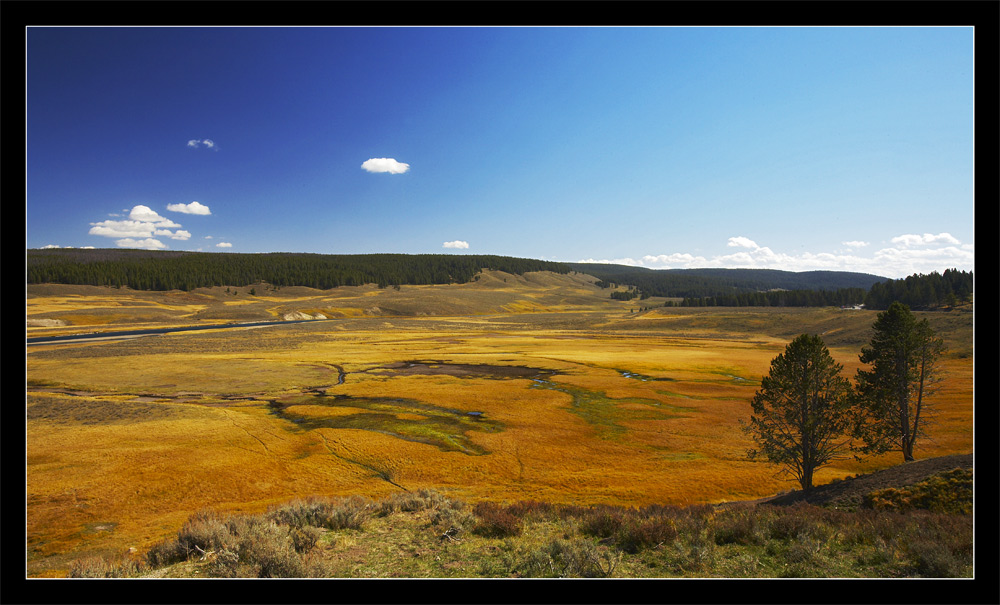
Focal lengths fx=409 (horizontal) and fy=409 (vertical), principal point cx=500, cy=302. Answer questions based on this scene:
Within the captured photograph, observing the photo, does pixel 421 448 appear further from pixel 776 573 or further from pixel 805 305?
pixel 805 305

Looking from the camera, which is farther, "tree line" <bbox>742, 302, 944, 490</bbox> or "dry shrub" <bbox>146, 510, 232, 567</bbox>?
"tree line" <bbox>742, 302, 944, 490</bbox>

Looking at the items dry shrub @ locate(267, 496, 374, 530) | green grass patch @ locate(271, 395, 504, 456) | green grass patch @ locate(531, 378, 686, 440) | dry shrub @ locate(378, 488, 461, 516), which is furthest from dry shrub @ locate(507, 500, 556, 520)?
green grass patch @ locate(531, 378, 686, 440)

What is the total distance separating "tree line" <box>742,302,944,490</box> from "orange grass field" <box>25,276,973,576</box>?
2.54 m

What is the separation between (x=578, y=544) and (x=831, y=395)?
13.8m

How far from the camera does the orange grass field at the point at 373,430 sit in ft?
50.1

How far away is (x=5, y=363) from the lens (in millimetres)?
4035

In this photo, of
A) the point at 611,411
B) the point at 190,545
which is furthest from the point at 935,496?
the point at 611,411

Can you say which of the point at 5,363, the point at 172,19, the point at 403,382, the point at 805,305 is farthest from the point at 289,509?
the point at 805,305

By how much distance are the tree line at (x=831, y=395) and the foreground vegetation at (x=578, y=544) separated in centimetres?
510

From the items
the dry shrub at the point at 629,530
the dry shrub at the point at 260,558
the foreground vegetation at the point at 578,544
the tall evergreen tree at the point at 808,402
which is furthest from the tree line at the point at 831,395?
the dry shrub at the point at 260,558

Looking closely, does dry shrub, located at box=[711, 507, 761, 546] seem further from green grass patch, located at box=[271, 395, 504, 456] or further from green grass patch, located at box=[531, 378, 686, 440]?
green grass patch, located at box=[531, 378, 686, 440]

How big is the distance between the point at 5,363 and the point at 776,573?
10392 mm

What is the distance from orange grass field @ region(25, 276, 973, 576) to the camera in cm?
1527

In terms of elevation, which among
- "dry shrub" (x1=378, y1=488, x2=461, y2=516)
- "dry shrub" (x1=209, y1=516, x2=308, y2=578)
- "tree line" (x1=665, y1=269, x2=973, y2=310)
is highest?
"tree line" (x1=665, y1=269, x2=973, y2=310)
